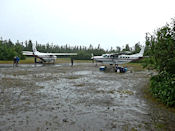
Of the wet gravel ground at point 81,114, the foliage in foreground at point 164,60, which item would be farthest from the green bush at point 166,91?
the wet gravel ground at point 81,114

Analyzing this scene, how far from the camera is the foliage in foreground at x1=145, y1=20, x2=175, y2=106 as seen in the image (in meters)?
6.12

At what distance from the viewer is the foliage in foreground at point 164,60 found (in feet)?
20.1

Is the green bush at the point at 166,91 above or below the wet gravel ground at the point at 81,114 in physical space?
above

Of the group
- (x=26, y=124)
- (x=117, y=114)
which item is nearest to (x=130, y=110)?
(x=117, y=114)

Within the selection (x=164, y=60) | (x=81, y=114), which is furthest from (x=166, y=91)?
(x=81, y=114)

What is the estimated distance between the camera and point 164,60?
6.93 metres

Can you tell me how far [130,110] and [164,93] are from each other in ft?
6.15

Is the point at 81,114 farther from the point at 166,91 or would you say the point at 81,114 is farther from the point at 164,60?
the point at 164,60

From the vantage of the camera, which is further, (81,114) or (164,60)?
(164,60)

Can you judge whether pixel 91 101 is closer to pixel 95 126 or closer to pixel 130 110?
pixel 130 110

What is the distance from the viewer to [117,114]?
5.02 m

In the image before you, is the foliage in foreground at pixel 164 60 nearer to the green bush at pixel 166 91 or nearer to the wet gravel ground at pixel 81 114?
the green bush at pixel 166 91

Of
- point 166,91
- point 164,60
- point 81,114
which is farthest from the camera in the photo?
point 164,60

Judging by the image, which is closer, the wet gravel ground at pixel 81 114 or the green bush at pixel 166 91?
the wet gravel ground at pixel 81 114
